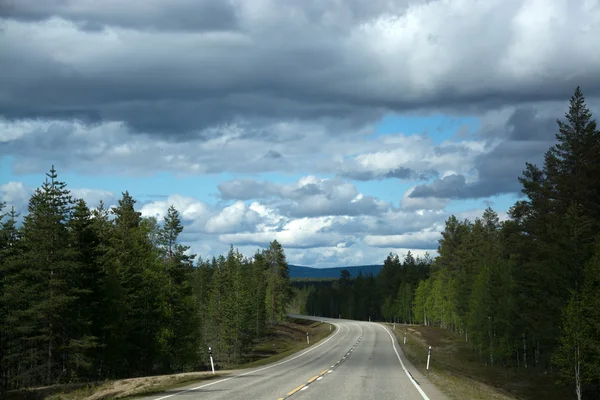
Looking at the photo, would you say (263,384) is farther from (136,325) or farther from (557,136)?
(557,136)

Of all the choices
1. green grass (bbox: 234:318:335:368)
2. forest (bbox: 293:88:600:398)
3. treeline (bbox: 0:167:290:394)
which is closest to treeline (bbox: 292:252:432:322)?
green grass (bbox: 234:318:335:368)

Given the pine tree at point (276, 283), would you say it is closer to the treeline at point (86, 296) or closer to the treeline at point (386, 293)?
the treeline at point (386, 293)

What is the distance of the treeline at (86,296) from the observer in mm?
36719

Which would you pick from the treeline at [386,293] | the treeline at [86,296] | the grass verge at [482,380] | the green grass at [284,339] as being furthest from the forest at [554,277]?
the treeline at [386,293]

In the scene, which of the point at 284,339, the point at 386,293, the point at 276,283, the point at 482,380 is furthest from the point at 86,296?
the point at 386,293

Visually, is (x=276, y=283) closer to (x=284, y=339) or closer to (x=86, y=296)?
(x=284, y=339)

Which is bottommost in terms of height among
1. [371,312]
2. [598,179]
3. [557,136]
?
[371,312]

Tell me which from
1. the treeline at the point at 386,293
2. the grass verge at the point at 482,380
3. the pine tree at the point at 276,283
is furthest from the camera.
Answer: the treeline at the point at 386,293

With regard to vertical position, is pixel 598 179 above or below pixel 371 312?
above

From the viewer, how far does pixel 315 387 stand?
72.0ft

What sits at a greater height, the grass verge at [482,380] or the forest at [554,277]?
the forest at [554,277]

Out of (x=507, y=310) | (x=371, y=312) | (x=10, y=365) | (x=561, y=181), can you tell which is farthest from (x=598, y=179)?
(x=371, y=312)

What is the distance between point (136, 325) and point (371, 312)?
145 meters

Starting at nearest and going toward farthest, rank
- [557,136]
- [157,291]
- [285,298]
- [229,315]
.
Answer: [557,136] < [157,291] < [229,315] < [285,298]
